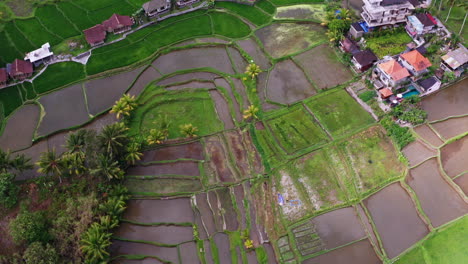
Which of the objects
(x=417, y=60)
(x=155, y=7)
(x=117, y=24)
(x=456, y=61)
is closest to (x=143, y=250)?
(x=117, y=24)

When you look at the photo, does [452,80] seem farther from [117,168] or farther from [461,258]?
[117,168]

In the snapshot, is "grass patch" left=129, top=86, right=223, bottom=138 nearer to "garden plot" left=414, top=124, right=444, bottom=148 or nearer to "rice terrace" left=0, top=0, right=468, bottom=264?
"rice terrace" left=0, top=0, right=468, bottom=264

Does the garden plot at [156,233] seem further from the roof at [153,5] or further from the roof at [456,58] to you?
the roof at [456,58]

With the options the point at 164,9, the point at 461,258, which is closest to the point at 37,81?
the point at 164,9

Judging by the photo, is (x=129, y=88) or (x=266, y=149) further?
(x=129, y=88)

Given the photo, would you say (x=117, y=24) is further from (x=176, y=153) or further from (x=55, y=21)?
(x=176, y=153)

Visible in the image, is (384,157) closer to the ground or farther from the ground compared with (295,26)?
closer to the ground

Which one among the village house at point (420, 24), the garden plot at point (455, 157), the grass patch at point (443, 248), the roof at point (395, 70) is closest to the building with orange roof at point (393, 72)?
the roof at point (395, 70)

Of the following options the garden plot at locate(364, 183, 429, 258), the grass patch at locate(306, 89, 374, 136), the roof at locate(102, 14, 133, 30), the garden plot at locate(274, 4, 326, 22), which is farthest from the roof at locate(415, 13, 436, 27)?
the roof at locate(102, 14, 133, 30)
